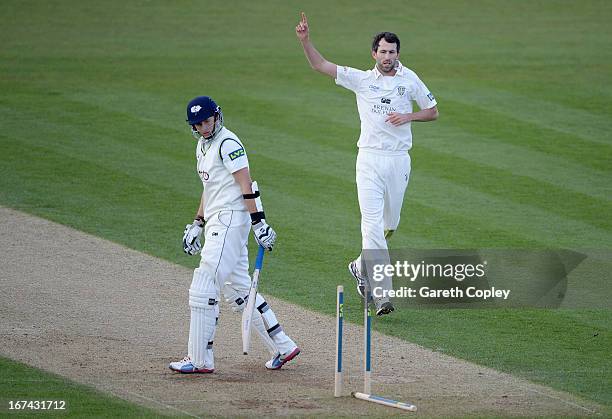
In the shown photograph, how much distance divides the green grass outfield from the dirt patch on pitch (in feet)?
1.29

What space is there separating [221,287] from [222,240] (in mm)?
363

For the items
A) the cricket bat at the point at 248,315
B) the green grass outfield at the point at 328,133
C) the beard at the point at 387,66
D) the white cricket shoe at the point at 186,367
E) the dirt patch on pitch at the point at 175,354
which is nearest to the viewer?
the dirt patch on pitch at the point at 175,354

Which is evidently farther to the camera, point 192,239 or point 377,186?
point 377,186

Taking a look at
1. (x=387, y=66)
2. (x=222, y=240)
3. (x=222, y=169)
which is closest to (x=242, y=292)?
(x=222, y=240)

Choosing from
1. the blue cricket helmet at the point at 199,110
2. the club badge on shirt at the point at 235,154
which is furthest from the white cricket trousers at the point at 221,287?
the blue cricket helmet at the point at 199,110

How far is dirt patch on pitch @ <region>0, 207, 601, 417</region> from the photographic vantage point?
794 centimetres

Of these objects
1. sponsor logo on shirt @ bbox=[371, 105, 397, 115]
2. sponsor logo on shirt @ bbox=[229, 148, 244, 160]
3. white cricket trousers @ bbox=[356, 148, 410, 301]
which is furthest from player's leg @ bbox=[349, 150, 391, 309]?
sponsor logo on shirt @ bbox=[229, 148, 244, 160]

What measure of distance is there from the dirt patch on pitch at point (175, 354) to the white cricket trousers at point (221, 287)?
0.23 metres

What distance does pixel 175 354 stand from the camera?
29.8 ft

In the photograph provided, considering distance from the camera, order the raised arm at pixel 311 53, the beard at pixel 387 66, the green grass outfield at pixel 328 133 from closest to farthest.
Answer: the raised arm at pixel 311 53, the beard at pixel 387 66, the green grass outfield at pixel 328 133

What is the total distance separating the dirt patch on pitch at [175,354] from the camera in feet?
26.0

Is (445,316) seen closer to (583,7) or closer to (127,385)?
(127,385)

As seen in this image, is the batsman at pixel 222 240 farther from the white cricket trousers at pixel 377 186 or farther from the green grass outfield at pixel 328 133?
the white cricket trousers at pixel 377 186

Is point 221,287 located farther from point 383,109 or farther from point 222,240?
point 383,109
